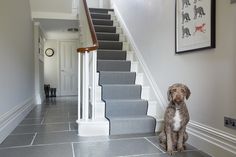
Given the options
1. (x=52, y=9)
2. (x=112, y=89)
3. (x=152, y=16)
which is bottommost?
(x=112, y=89)

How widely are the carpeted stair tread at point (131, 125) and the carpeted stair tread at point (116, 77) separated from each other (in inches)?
30.6

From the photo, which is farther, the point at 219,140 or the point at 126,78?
the point at 126,78

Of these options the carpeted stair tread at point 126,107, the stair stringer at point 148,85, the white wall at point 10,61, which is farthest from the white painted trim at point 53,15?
the carpeted stair tread at point 126,107

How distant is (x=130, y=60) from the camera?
411 centimetres

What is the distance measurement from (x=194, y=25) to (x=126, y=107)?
1399mm

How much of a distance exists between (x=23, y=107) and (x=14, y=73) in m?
0.82

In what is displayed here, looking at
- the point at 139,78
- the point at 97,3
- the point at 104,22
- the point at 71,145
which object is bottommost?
the point at 71,145

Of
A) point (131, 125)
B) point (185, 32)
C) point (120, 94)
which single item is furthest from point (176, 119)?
point (120, 94)

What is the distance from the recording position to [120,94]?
3373 mm

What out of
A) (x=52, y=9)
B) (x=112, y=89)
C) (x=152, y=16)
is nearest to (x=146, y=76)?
(x=112, y=89)

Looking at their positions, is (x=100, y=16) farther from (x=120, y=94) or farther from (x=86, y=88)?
(x=86, y=88)

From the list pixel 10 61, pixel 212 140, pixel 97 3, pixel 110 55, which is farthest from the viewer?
pixel 97 3

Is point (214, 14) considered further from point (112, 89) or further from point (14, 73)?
point (14, 73)

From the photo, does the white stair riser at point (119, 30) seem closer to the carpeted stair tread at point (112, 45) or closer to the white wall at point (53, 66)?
the carpeted stair tread at point (112, 45)
